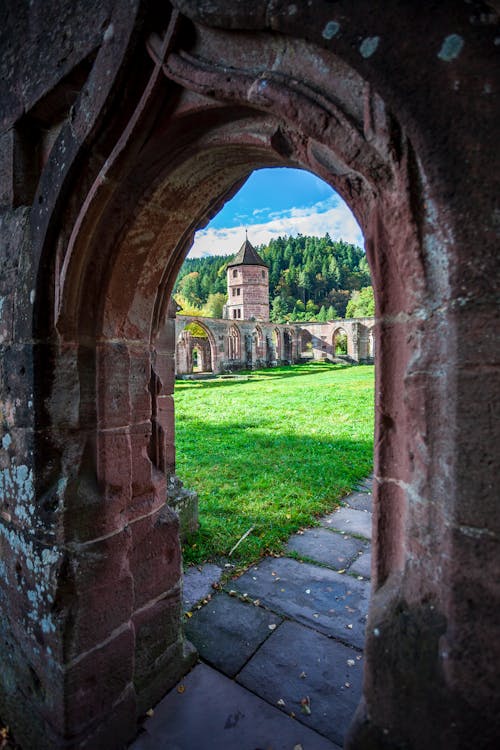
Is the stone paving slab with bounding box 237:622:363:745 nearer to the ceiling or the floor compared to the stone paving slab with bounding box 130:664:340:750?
nearer to the ceiling

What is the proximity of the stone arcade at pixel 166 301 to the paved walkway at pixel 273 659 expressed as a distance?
0.70 feet

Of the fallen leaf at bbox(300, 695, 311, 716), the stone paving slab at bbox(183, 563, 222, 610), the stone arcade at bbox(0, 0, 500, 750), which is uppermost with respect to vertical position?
the stone arcade at bbox(0, 0, 500, 750)

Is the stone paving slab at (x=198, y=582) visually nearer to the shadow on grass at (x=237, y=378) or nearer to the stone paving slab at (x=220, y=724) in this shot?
the stone paving slab at (x=220, y=724)

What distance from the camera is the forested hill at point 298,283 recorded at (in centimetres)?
6550

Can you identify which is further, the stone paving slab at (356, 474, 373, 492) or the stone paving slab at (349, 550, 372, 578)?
the stone paving slab at (356, 474, 373, 492)

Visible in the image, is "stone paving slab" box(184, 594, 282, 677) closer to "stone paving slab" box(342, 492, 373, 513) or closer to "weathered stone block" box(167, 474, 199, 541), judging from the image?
"weathered stone block" box(167, 474, 199, 541)

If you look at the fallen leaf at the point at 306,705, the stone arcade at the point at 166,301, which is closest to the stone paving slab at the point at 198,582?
the stone arcade at the point at 166,301

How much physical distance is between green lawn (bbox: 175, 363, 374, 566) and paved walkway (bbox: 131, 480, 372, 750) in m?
0.40

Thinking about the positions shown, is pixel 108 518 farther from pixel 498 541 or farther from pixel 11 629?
pixel 498 541

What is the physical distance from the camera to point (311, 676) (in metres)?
2.19

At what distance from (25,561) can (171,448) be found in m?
1.48

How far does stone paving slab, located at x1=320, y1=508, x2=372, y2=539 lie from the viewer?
12.6ft

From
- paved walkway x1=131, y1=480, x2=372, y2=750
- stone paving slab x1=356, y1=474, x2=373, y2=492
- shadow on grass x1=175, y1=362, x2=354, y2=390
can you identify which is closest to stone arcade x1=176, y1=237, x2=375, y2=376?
shadow on grass x1=175, y1=362, x2=354, y2=390

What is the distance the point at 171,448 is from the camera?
10.9 ft
